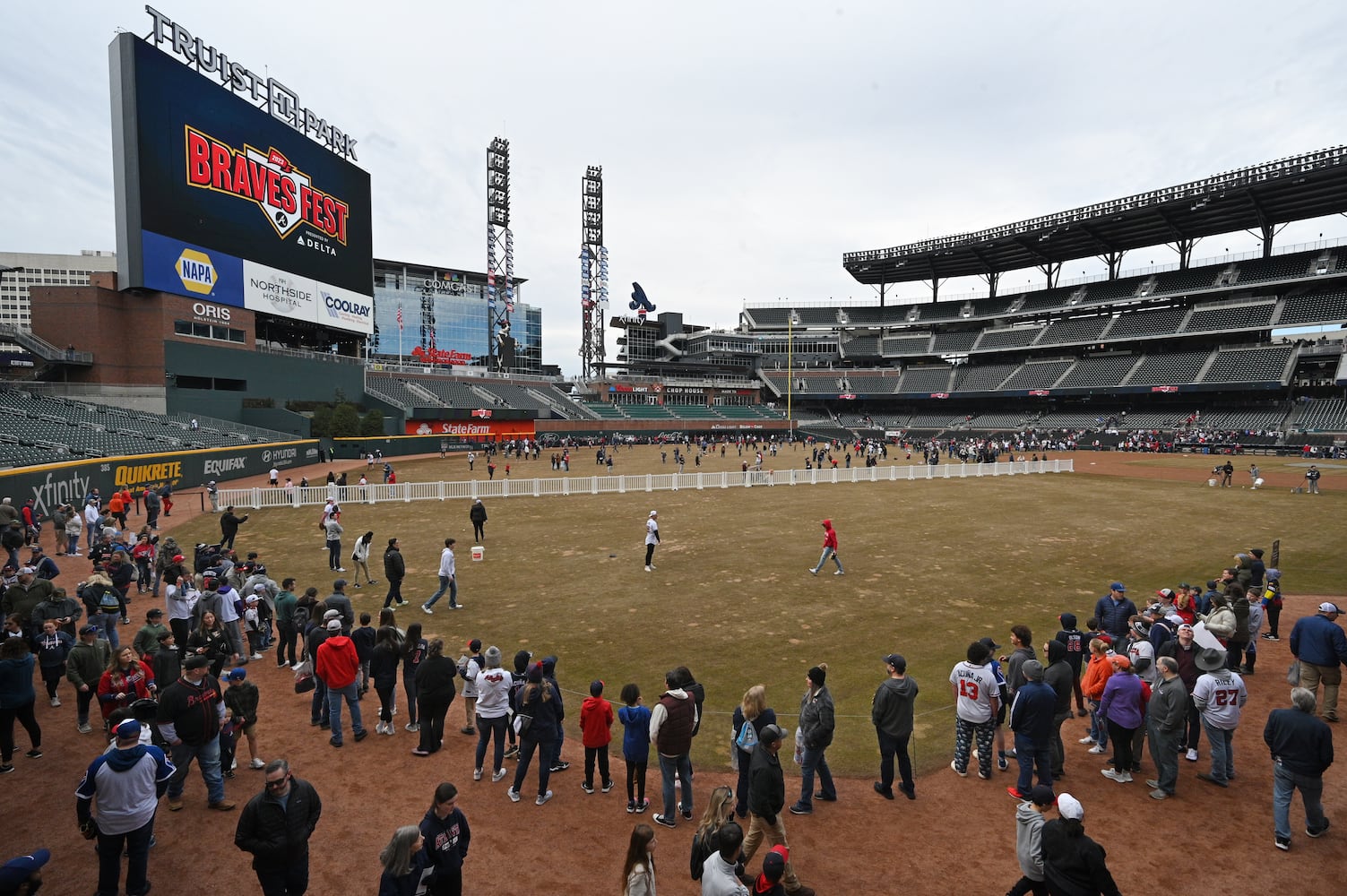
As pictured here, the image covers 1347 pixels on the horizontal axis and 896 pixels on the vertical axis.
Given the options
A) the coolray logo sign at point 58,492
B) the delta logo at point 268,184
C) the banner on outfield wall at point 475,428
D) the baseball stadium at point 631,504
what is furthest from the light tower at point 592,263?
the coolray logo sign at point 58,492

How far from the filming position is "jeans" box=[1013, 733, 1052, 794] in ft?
22.3

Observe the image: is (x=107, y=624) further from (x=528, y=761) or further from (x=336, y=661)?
(x=528, y=761)

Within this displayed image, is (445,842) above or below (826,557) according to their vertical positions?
above

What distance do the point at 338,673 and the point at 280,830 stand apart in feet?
11.1

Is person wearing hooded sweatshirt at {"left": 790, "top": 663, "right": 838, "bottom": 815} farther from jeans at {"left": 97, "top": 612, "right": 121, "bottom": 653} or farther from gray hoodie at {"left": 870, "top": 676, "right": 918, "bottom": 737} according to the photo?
jeans at {"left": 97, "top": 612, "right": 121, "bottom": 653}

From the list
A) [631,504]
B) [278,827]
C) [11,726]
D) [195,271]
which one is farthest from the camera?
[195,271]

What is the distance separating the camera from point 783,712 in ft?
29.0

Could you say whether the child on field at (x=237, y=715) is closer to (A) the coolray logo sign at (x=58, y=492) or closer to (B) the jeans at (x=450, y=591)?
(B) the jeans at (x=450, y=591)

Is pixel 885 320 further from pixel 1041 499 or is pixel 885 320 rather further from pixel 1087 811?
pixel 1087 811

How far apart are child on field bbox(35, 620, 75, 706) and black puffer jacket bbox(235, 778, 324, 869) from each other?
19.8ft

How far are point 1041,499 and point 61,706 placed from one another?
110 feet

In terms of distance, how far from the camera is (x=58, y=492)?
2194 cm

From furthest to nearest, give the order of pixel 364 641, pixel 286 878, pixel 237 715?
pixel 364 641, pixel 237 715, pixel 286 878

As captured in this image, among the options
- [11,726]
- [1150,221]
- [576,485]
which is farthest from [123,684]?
[1150,221]
